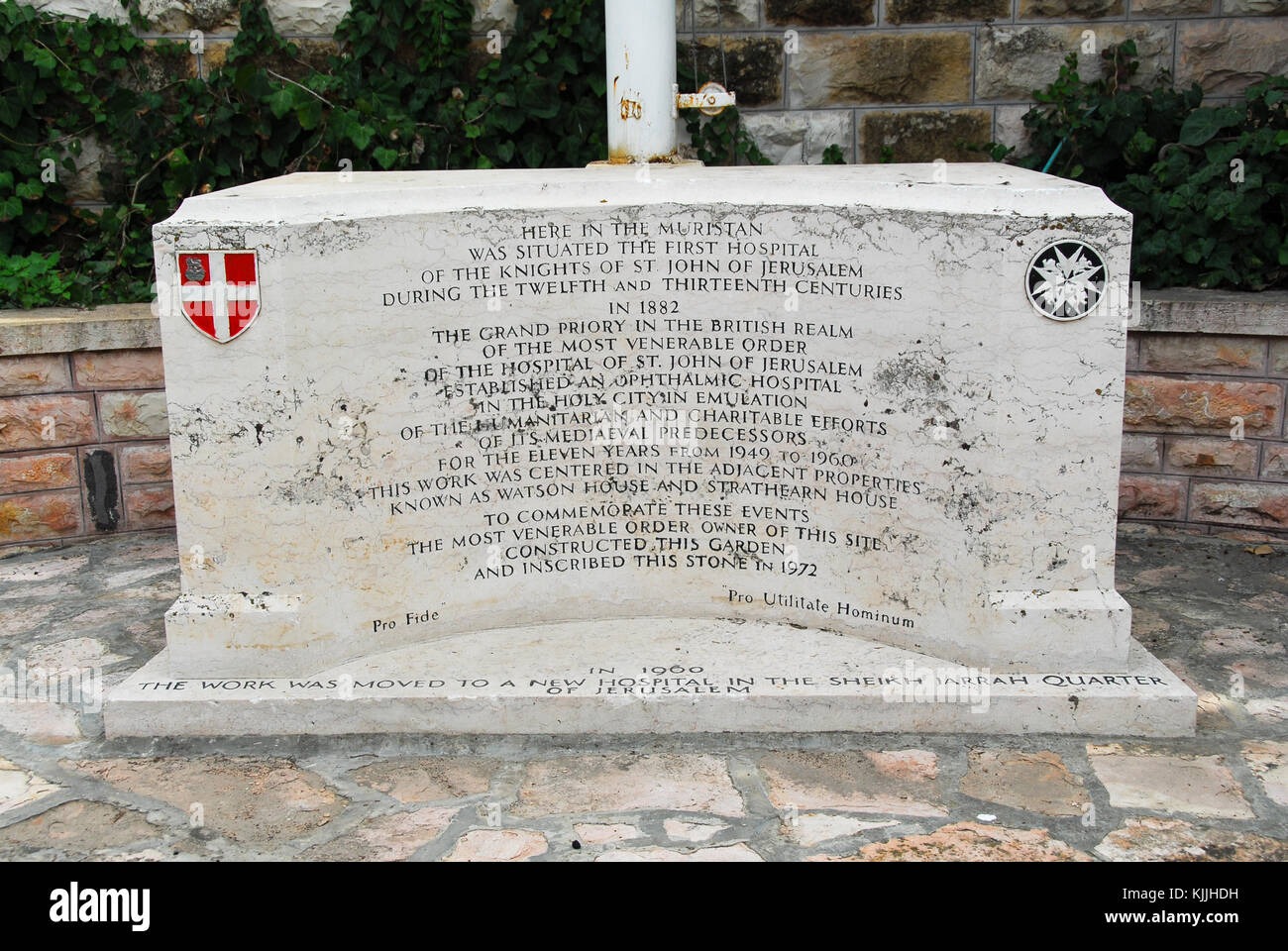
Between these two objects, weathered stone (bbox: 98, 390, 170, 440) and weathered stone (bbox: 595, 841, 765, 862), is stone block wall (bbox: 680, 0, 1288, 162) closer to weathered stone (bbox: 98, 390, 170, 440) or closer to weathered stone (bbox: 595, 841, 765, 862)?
weathered stone (bbox: 98, 390, 170, 440)

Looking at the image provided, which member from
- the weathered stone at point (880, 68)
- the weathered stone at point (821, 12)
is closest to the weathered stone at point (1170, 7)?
the weathered stone at point (880, 68)

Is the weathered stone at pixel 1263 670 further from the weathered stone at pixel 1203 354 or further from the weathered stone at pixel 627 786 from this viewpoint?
the weathered stone at pixel 627 786

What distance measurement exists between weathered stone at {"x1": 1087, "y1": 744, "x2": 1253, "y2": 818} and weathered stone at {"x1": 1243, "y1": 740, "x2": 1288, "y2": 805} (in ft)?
0.24

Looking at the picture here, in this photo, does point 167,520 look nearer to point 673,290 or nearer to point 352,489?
point 352,489

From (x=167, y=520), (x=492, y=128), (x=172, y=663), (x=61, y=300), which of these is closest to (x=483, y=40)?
(x=492, y=128)

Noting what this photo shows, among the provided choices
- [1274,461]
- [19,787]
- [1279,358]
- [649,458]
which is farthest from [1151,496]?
[19,787]

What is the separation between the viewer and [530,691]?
3.72 metres

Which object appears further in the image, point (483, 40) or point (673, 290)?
point (483, 40)

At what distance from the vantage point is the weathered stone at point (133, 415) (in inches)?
213

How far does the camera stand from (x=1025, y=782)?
11.2ft

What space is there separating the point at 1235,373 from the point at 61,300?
16.1 feet

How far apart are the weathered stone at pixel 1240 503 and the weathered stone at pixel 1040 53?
6.33ft

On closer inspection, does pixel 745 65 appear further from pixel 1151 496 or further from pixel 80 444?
pixel 80 444

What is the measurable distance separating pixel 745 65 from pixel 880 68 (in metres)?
0.62
